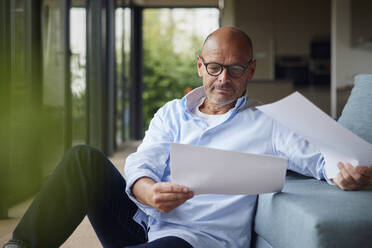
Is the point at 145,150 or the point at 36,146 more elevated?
the point at 145,150

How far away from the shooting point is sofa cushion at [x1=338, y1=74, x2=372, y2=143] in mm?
1516

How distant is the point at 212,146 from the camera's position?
1.37 meters

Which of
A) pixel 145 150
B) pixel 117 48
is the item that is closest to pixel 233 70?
pixel 145 150

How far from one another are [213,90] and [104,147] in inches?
200

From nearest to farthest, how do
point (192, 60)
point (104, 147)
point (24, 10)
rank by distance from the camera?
point (24, 10)
point (104, 147)
point (192, 60)

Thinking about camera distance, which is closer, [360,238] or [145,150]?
[360,238]

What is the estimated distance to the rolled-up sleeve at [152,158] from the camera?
1212 mm

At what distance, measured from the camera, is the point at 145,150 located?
132 centimetres

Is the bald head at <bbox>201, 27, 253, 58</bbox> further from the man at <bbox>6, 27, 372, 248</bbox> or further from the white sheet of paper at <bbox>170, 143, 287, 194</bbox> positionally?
the white sheet of paper at <bbox>170, 143, 287, 194</bbox>

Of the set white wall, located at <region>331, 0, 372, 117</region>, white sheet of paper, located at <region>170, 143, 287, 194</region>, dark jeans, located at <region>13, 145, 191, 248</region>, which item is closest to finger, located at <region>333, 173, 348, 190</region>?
white sheet of paper, located at <region>170, 143, 287, 194</region>

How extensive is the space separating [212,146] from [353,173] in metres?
0.39

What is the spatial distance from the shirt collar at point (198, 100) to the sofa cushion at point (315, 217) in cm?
27

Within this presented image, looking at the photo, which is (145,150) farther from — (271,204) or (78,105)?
(78,105)

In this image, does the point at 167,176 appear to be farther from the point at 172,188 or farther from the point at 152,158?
the point at 172,188
